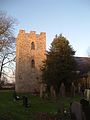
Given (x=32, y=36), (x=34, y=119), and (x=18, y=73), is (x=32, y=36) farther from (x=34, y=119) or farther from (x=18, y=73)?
(x=34, y=119)

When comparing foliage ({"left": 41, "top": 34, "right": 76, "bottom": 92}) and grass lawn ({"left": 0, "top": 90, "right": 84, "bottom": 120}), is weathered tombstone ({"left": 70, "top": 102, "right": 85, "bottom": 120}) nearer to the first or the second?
grass lawn ({"left": 0, "top": 90, "right": 84, "bottom": 120})

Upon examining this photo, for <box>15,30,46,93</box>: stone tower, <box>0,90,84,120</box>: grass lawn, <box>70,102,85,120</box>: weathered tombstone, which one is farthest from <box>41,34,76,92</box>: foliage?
<box>70,102,85,120</box>: weathered tombstone

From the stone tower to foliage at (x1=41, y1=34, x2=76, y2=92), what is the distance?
37.6ft

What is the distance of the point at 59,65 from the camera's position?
36719 millimetres

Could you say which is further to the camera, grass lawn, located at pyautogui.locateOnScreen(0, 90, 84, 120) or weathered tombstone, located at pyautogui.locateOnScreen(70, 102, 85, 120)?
grass lawn, located at pyautogui.locateOnScreen(0, 90, 84, 120)

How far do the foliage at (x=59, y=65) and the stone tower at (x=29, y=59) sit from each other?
11449 mm

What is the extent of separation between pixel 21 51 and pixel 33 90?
780 cm

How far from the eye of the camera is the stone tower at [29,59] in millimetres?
49656

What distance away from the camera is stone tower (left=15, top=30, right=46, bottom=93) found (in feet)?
163

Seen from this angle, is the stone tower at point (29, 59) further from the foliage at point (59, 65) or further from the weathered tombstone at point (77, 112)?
the weathered tombstone at point (77, 112)

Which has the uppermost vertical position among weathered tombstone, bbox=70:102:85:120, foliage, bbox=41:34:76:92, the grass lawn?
foliage, bbox=41:34:76:92

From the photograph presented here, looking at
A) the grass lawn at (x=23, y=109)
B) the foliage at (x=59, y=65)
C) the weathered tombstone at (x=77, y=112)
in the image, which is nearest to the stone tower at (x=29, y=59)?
the foliage at (x=59, y=65)

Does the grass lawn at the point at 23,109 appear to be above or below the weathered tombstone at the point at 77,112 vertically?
below

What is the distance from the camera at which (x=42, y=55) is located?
5184 centimetres
